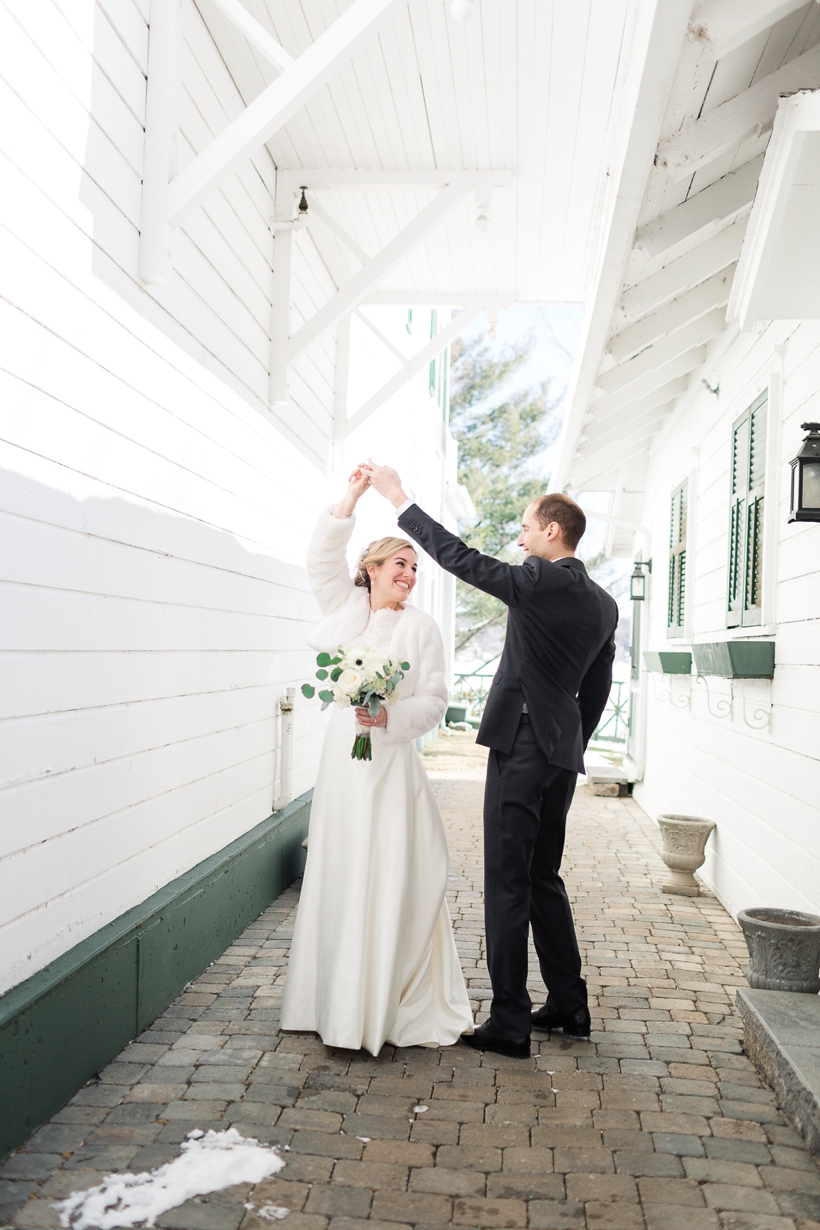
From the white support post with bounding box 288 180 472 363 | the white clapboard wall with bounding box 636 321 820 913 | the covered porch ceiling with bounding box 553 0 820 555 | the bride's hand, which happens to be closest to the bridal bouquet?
the bride's hand

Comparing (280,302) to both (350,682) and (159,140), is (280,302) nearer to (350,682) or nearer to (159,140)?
(159,140)

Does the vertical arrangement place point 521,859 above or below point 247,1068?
above

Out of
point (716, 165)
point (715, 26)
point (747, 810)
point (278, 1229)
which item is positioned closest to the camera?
point (278, 1229)

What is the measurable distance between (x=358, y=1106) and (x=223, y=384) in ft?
9.95

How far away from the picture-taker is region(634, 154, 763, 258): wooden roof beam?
4.58 m

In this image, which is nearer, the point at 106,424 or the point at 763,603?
the point at 106,424

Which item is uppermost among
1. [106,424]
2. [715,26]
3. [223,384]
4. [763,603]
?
[715,26]

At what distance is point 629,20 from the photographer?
4.10m

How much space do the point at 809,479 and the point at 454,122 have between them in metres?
2.83

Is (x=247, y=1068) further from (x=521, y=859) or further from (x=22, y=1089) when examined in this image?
(x=521, y=859)

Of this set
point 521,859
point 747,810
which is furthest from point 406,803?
point 747,810

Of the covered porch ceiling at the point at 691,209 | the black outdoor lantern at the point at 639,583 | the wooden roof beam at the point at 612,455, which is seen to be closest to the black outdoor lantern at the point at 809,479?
the covered porch ceiling at the point at 691,209

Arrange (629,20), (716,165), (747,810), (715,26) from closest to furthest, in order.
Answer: (715,26), (629,20), (716,165), (747,810)

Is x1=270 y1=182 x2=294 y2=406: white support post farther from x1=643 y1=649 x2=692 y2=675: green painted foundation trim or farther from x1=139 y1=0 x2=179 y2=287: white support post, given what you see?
x1=643 y1=649 x2=692 y2=675: green painted foundation trim
